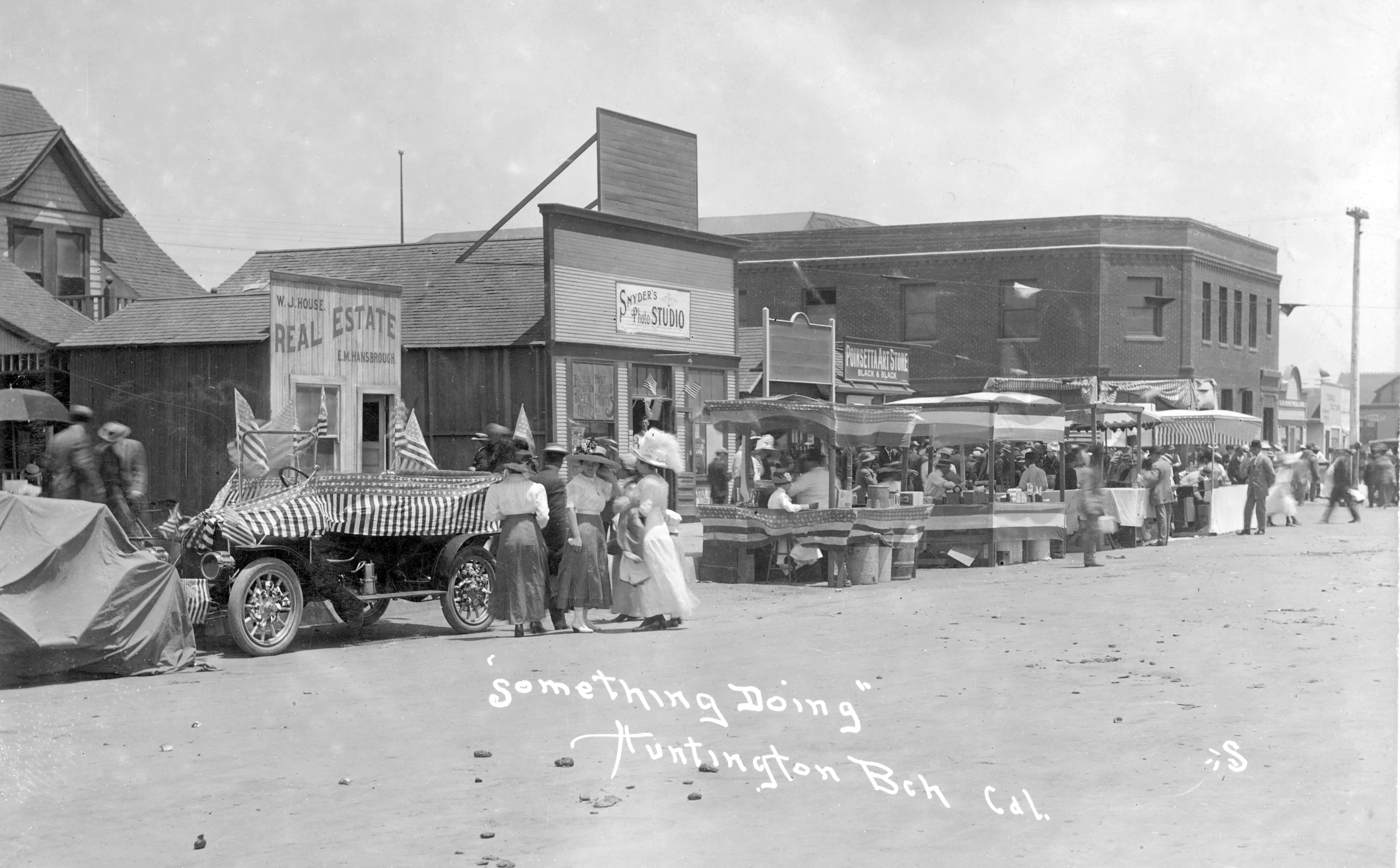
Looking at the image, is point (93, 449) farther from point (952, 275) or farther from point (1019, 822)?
point (952, 275)

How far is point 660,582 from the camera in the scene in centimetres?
1328

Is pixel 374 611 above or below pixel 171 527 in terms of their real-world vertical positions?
below

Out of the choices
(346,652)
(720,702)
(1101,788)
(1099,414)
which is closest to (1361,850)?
(1101,788)

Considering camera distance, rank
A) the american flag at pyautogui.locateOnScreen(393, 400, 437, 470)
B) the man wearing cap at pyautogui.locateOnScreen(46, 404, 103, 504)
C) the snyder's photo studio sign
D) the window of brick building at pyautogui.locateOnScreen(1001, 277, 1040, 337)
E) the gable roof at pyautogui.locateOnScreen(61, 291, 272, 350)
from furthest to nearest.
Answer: the window of brick building at pyautogui.locateOnScreen(1001, 277, 1040, 337), the snyder's photo studio sign, the gable roof at pyautogui.locateOnScreen(61, 291, 272, 350), the american flag at pyautogui.locateOnScreen(393, 400, 437, 470), the man wearing cap at pyautogui.locateOnScreen(46, 404, 103, 504)

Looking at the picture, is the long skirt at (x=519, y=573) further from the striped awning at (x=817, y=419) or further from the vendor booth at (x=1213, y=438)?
the vendor booth at (x=1213, y=438)

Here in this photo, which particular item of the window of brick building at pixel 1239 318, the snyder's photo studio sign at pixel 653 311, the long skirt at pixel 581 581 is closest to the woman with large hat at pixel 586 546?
the long skirt at pixel 581 581

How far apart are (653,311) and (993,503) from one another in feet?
31.5

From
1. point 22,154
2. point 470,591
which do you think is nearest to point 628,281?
point 22,154

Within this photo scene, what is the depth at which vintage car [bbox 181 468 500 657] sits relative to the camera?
11336mm

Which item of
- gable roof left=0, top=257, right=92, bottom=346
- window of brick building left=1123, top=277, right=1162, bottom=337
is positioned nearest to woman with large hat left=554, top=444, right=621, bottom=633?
gable roof left=0, top=257, right=92, bottom=346

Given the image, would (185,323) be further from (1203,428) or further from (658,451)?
(1203,428)

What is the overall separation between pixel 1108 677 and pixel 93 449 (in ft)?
27.7

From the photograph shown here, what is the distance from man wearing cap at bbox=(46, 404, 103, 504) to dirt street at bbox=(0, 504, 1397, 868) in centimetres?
178

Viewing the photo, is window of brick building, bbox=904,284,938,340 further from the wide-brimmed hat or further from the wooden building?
the wide-brimmed hat
